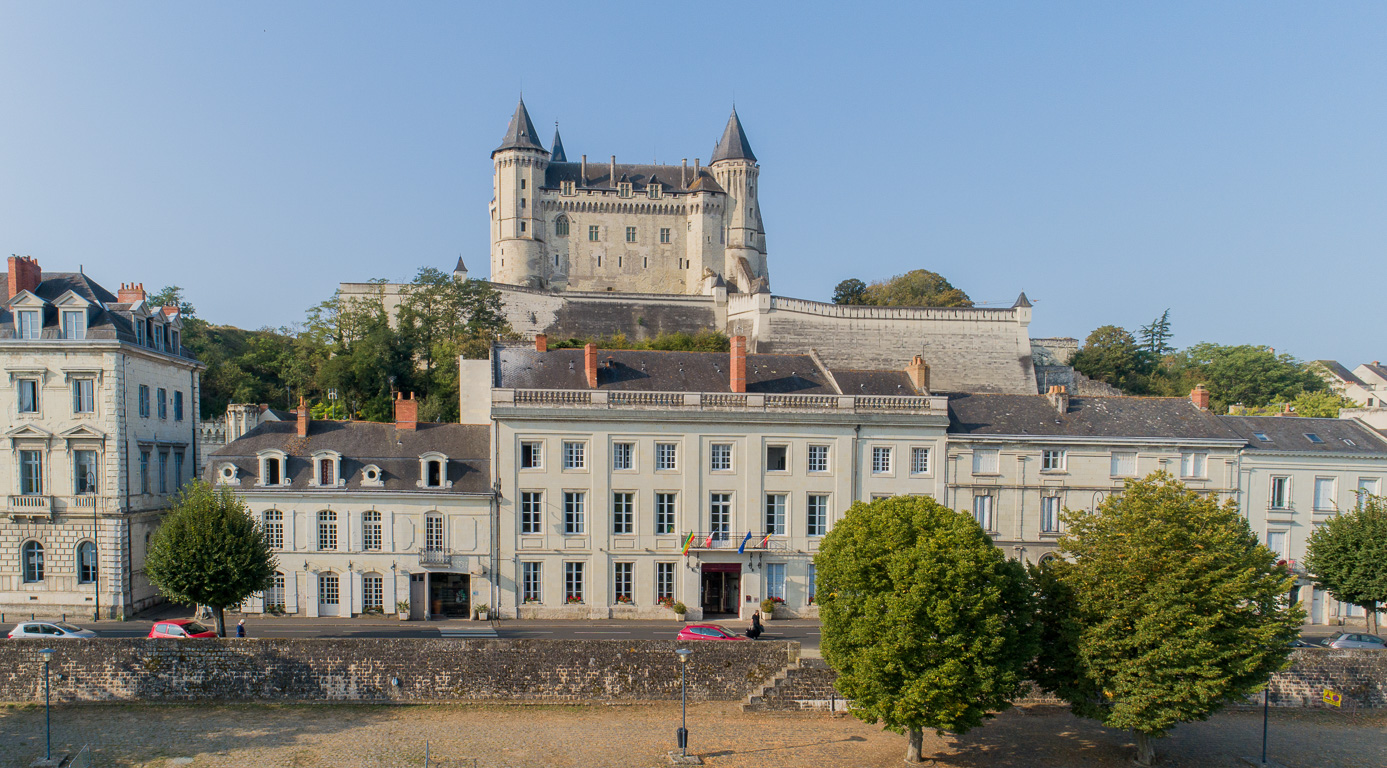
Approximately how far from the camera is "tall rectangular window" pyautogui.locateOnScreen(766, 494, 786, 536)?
35188mm

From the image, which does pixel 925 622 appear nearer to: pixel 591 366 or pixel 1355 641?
pixel 591 366

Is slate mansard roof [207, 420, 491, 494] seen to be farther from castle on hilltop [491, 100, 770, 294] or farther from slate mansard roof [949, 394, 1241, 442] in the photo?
castle on hilltop [491, 100, 770, 294]

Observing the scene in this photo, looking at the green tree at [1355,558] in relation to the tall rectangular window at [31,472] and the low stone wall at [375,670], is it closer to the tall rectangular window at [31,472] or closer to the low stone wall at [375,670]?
the low stone wall at [375,670]

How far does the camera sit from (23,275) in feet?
111

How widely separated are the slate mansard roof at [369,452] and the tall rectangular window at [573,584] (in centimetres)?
412

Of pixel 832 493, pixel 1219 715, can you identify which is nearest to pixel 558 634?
pixel 832 493

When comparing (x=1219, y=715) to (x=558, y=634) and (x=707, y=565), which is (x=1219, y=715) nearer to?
(x=707, y=565)

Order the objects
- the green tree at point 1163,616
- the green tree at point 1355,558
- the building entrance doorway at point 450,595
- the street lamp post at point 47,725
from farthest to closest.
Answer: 1. the building entrance doorway at point 450,595
2. the green tree at point 1355,558
3. the green tree at point 1163,616
4. the street lamp post at point 47,725

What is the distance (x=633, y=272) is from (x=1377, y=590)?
2729 inches

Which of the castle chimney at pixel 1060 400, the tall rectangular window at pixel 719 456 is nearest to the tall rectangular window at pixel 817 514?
the tall rectangular window at pixel 719 456

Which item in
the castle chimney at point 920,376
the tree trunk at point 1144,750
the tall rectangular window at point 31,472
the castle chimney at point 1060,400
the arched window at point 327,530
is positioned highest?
the castle chimney at point 920,376

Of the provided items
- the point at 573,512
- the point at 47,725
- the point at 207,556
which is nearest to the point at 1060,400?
the point at 573,512

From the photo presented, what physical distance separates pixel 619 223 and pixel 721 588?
62.1 metres

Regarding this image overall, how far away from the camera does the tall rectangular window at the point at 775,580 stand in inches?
1371
